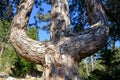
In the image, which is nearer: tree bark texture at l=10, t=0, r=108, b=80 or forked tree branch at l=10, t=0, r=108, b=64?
tree bark texture at l=10, t=0, r=108, b=80

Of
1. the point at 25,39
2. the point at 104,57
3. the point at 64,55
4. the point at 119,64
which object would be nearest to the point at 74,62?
the point at 64,55

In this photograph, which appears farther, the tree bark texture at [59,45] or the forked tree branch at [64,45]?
the forked tree branch at [64,45]

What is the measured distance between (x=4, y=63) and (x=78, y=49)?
41.4 m

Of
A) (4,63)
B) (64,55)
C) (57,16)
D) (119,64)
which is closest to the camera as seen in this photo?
(64,55)

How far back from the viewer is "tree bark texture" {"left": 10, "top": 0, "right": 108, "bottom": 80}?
586 cm

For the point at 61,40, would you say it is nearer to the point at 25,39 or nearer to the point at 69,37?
the point at 69,37

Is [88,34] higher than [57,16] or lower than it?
lower

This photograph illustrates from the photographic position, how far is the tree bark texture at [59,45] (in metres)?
5.86

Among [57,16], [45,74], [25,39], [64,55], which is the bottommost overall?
[45,74]

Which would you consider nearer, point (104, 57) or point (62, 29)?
point (62, 29)

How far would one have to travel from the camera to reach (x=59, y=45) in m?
6.06

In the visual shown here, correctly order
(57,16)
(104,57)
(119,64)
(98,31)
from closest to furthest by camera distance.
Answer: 1. (98,31)
2. (57,16)
3. (104,57)
4. (119,64)

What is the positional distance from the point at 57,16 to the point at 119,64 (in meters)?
5.70

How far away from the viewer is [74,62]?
6.05m
